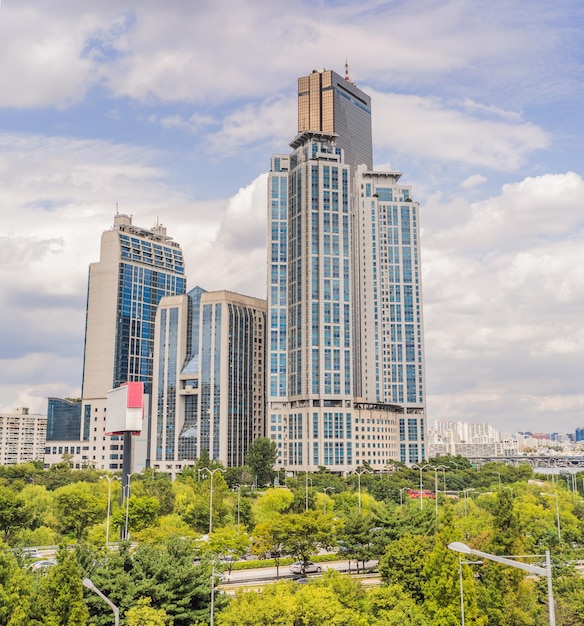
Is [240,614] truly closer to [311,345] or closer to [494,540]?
[494,540]

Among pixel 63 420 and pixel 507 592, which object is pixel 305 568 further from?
pixel 63 420

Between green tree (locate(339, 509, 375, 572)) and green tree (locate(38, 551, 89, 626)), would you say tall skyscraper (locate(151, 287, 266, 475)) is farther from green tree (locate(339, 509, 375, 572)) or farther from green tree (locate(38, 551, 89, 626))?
green tree (locate(38, 551, 89, 626))

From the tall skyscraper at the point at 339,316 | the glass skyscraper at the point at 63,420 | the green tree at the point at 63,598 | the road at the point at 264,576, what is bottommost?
the road at the point at 264,576

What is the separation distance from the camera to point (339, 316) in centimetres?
16625

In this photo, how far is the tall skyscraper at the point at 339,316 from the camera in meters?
164

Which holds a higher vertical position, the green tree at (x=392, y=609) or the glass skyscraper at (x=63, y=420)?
the glass skyscraper at (x=63, y=420)

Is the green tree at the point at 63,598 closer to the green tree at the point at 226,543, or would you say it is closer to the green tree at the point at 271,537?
the green tree at the point at 226,543

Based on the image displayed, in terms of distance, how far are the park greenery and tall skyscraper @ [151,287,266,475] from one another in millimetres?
76515

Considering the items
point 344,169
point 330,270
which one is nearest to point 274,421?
point 330,270

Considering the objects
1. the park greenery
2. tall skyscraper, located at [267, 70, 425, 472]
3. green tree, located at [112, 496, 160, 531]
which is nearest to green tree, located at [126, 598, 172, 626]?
the park greenery

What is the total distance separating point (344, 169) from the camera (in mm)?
174500

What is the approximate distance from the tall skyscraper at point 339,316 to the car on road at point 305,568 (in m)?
88.8

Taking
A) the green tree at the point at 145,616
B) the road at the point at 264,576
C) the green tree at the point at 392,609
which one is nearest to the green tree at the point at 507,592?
the green tree at the point at 392,609

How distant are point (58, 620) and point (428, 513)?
41822 millimetres
